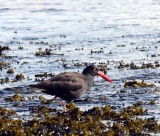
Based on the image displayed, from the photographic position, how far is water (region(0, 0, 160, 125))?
21.3 metres

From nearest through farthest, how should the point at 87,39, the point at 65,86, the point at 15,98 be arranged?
the point at 65,86 → the point at 15,98 → the point at 87,39

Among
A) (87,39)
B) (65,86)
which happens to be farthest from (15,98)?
(87,39)

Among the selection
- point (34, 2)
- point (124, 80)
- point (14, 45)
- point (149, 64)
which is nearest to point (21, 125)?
point (124, 80)

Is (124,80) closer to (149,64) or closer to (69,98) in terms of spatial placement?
(149,64)

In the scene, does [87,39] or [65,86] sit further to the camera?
[87,39]

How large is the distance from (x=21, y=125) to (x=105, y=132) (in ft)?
7.89

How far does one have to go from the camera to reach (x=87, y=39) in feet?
118

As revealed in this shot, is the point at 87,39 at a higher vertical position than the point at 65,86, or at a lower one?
higher

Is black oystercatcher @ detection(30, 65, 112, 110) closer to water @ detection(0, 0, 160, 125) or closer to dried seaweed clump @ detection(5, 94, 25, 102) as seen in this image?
water @ detection(0, 0, 160, 125)

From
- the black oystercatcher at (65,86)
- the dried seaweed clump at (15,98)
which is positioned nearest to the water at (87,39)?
the dried seaweed clump at (15,98)

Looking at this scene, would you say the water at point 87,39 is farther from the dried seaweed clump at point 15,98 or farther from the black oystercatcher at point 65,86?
the black oystercatcher at point 65,86

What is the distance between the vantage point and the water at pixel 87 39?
2131 cm

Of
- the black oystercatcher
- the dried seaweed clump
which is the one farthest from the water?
the black oystercatcher

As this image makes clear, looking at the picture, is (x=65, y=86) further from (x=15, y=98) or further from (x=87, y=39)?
(x=87, y=39)
